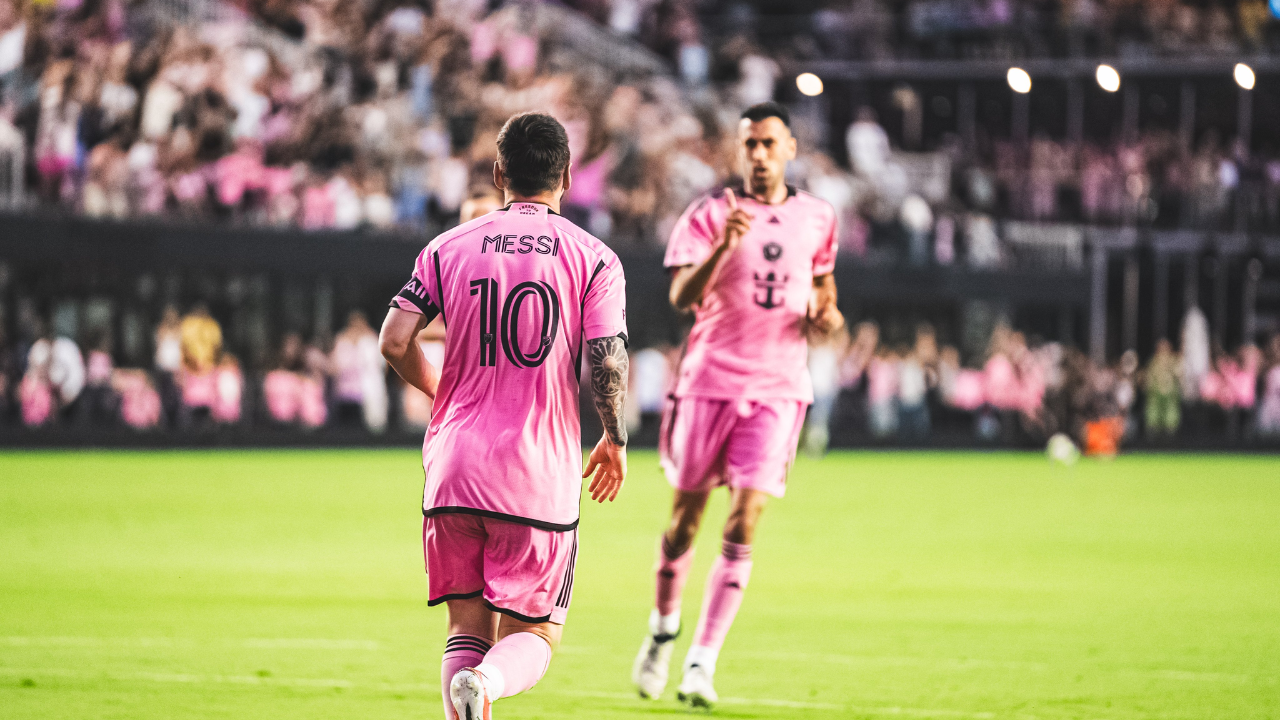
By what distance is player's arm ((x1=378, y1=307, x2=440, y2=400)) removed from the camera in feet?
17.5

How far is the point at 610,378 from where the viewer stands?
541 cm

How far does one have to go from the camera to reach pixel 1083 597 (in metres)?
11.5

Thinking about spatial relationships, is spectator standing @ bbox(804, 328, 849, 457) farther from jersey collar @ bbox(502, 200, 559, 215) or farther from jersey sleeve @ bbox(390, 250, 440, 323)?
jersey sleeve @ bbox(390, 250, 440, 323)

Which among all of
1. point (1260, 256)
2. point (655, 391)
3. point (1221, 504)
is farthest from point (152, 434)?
point (1260, 256)

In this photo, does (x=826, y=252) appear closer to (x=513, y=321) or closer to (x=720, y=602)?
(x=720, y=602)

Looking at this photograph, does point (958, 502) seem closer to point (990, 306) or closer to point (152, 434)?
point (152, 434)

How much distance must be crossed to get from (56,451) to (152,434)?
1.59 meters

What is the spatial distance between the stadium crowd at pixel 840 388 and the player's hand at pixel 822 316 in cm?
2071

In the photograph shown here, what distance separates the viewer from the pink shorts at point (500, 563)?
210 inches

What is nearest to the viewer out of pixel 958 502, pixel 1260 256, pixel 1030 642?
pixel 1030 642

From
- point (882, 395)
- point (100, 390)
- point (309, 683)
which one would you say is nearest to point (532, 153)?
point (309, 683)

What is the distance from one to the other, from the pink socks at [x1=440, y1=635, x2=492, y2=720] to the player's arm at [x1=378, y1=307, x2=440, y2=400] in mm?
816

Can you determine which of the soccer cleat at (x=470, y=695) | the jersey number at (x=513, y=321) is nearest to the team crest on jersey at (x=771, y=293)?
the jersey number at (x=513, y=321)

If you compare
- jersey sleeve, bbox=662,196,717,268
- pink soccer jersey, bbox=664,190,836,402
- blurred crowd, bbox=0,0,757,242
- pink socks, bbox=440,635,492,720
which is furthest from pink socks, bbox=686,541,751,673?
blurred crowd, bbox=0,0,757,242
